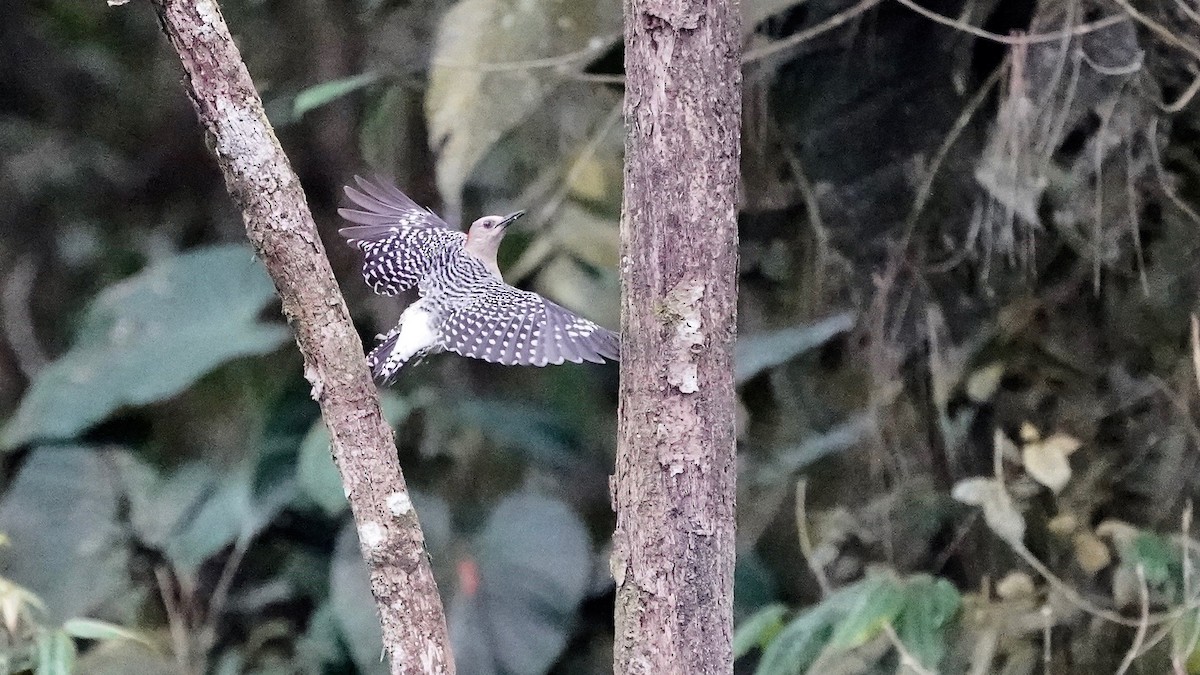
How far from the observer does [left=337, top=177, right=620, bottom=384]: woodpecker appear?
1.34 meters

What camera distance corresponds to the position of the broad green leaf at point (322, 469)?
5.93ft

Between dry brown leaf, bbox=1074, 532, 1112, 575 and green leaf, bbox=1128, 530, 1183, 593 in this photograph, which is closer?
green leaf, bbox=1128, 530, 1183, 593

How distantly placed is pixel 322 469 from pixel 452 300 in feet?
1.66

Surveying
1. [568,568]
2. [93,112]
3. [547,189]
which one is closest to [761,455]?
[568,568]

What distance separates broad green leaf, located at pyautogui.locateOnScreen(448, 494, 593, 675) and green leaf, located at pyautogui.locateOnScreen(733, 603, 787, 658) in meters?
0.29

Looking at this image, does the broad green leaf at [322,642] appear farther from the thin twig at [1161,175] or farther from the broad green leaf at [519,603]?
the thin twig at [1161,175]

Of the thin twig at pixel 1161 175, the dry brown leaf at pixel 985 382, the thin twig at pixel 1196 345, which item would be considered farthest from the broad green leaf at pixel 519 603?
the thin twig at pixel 1161 175

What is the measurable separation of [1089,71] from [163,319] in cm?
170

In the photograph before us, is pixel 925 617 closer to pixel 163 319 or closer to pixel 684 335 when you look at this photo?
pixel 684 335

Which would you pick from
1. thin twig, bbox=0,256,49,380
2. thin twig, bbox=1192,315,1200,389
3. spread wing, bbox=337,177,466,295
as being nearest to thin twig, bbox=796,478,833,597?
thin twig, bbox=1192,315,1200,389

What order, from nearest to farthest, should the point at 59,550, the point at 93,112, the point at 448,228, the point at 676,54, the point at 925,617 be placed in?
the point at 676,54 < the point at 925,617 < the point at 448,228 < the point at 59,550 < the point at 93,112

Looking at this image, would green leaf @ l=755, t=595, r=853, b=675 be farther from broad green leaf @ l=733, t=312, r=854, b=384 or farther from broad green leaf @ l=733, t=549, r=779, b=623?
broad green leaf @ l=733, t=312, r=854, b=384

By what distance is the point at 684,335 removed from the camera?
0.86 metres

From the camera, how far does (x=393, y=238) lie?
66.2 inches
